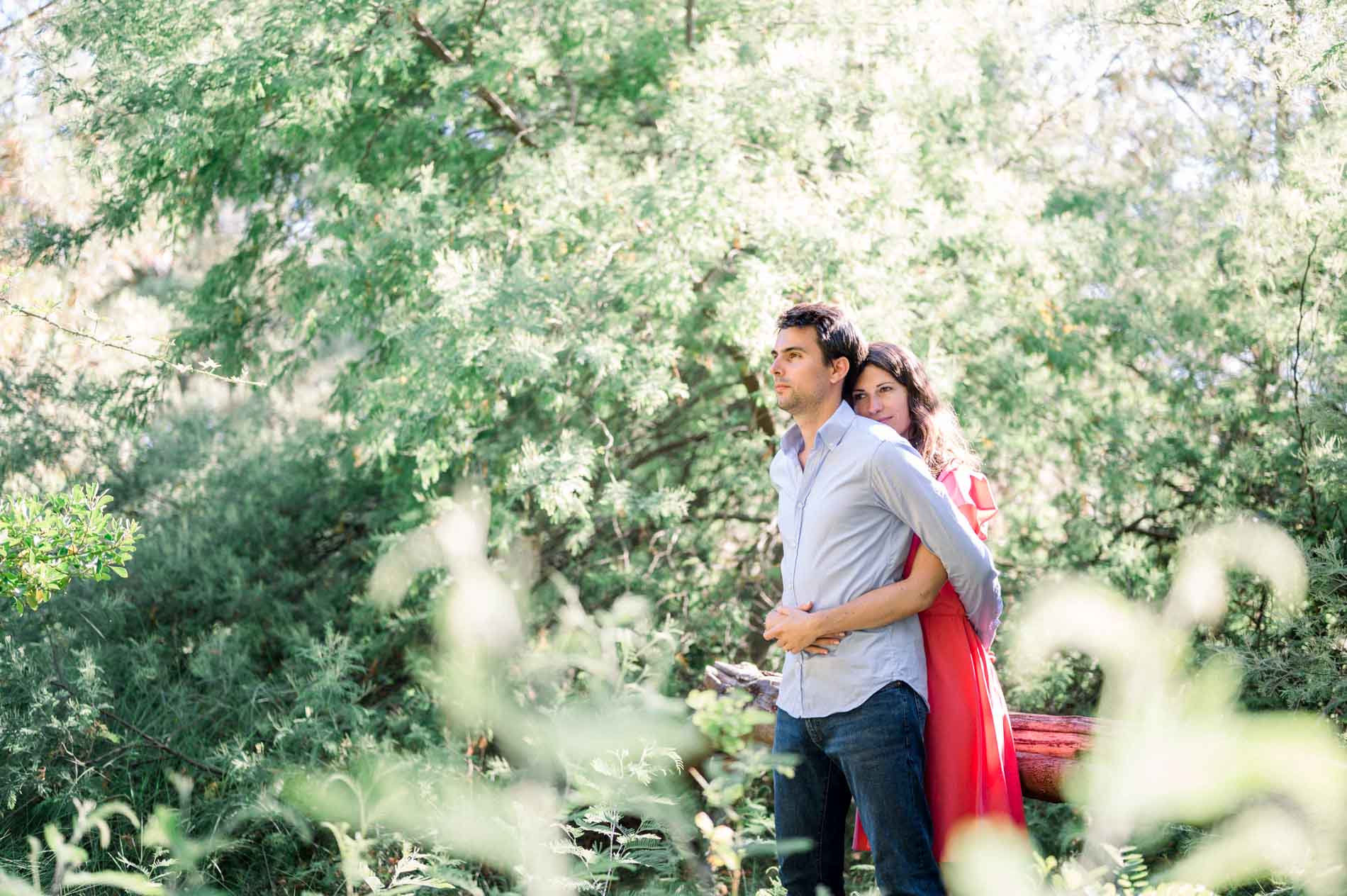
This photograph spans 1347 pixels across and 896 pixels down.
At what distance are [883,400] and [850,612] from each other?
653mm

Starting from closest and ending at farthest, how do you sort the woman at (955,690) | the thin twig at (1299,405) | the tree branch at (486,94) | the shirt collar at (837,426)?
1. the woman at (955,690)
2. the shirt collar at (837,426)
3. the thin twig at (1299,405)
4. the tree branch at (486,94)

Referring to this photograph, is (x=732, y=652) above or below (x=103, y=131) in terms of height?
below

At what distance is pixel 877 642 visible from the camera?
2.34 meters

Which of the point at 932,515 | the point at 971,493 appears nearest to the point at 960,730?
the point at 932,515

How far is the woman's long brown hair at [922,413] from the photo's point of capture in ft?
8.72

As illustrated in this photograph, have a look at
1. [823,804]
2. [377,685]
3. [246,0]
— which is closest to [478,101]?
[246,0]

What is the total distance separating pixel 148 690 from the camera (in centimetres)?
515

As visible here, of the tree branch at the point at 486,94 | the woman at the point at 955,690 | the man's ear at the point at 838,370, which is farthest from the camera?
the tree branch at the point at 486,94

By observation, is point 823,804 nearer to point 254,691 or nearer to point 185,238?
point 254,691

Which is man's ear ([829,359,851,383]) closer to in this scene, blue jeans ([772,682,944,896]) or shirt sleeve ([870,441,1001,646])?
shirt sleeve ([870,441,1001,646])

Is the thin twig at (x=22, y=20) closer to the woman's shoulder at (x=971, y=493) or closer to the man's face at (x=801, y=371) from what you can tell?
the man's face at (x=801, y=371)

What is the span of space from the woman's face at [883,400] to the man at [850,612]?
112mm

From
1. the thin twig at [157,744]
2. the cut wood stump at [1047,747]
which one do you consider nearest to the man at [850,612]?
the cut wood stump at [1047,747]

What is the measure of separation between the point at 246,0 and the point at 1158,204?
17.2ft
